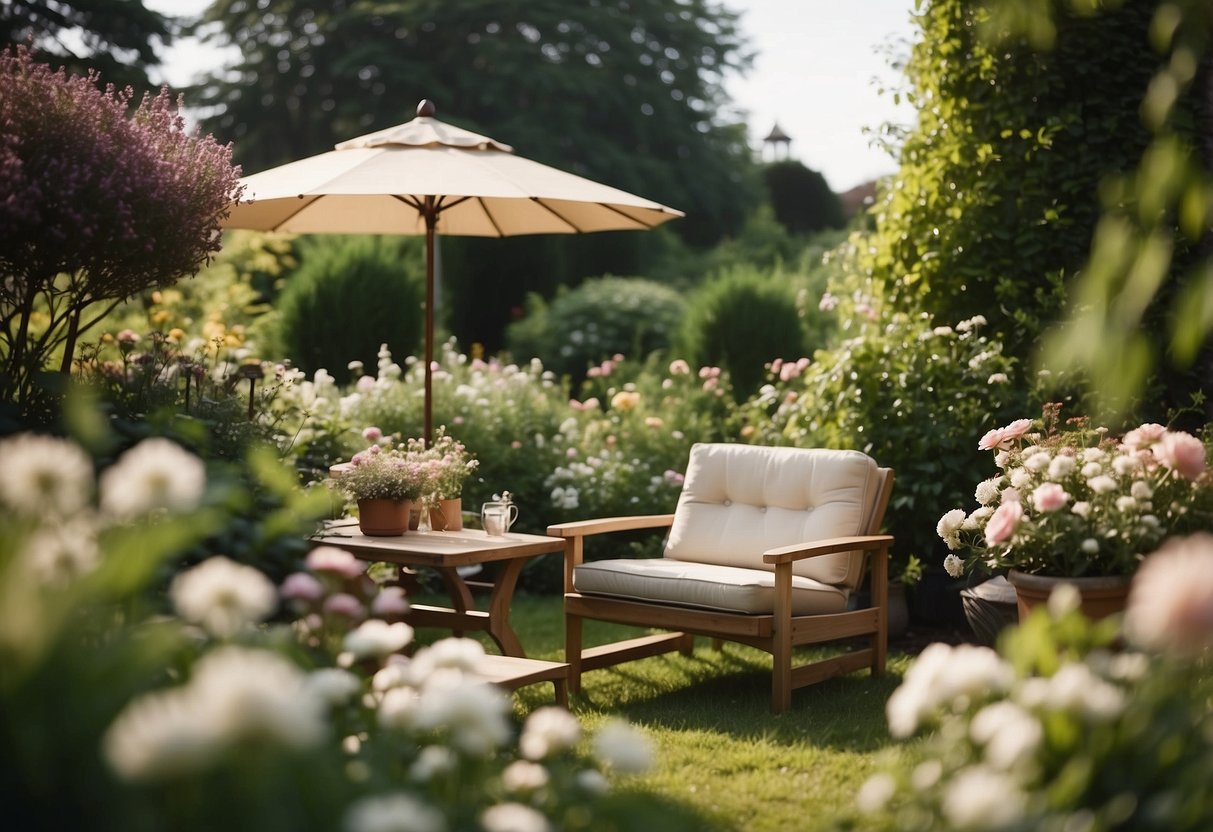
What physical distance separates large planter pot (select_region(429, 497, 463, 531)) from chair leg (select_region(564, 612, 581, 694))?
641 mm

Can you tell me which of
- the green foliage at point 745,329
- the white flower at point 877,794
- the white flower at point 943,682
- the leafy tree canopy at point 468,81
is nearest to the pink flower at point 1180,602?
the white flower at point 943,682

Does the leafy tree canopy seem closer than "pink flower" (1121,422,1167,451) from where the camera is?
No

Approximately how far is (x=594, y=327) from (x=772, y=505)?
7.54 m

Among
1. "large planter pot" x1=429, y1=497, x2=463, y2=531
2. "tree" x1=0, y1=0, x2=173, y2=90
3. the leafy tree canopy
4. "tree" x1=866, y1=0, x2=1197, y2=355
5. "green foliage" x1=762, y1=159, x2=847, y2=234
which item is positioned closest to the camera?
"large planter pot" x1=429, y1=497, x2=463, y2=531

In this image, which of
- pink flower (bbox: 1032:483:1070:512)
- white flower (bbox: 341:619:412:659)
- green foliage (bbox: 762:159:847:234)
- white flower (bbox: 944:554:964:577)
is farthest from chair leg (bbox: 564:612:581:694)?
green foliage (bbox: 762:159:847:234)

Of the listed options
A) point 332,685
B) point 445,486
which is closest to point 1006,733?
point 332,685

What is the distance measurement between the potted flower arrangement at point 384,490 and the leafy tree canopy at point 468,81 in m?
16.0

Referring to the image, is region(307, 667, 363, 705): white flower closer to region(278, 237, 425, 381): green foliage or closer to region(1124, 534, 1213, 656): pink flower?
region(1124, 534, 1213, 656): pink flower

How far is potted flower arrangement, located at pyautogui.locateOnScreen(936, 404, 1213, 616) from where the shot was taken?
367 centimetres

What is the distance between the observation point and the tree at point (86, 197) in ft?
13.1

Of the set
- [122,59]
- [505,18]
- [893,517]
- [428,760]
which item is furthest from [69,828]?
[505,18]

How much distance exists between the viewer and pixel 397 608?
247 centimetres

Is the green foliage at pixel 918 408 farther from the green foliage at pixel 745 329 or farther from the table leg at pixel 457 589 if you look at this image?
the green foliage at pixel 745 329

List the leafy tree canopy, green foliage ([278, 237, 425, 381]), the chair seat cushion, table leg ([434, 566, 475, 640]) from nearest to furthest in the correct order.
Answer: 1. the chair seat cushion
2. table leg ([434, 566, 475, 640])
3. green foliage ([278, 237, 425, 381])
4. the leafy tree canopy
